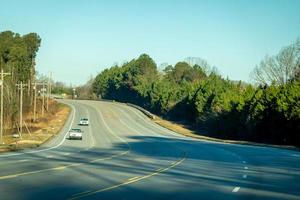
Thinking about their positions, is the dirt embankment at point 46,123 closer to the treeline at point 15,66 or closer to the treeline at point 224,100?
the treeline at point 15,66

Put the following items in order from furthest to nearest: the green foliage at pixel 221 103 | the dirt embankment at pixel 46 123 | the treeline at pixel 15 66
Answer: the treeline at pixel 15 66, the dirt embankment at pixel 46 123, the green foliage at pixel 221 103

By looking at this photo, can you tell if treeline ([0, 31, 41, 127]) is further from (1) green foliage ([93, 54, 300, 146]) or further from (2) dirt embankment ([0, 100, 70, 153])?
(1) green foliage ([93, 54, 300, 146])

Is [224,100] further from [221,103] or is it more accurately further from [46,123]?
[46,123]

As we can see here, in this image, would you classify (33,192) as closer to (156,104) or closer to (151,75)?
(156,104)

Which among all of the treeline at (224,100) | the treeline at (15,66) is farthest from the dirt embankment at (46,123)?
the treeline at (224,100)

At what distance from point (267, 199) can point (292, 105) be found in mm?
53971

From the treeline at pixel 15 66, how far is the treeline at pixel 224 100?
107ft

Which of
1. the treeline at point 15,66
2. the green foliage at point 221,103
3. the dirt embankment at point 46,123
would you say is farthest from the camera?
the treeline at point 15,66

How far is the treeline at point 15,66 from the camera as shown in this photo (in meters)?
103

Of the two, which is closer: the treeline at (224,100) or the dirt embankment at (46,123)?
the treeline at (224,100)

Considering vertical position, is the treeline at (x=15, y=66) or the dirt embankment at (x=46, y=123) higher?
the treeline at (x=15, y=66)

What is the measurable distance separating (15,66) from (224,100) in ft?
143

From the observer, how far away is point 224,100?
9706 cm

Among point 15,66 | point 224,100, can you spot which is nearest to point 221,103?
point 224,100
